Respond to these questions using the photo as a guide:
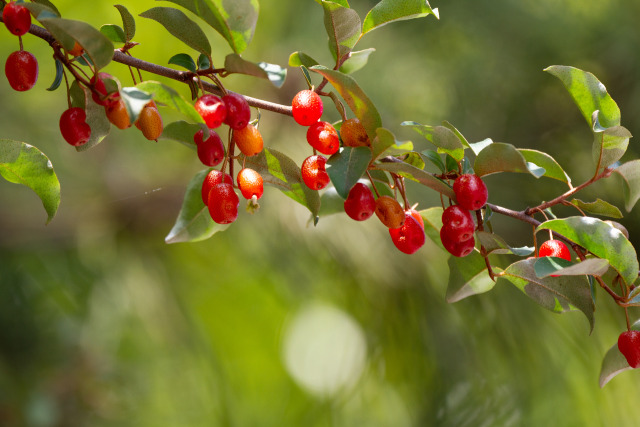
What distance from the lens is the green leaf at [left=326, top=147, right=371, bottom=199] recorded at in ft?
1.11

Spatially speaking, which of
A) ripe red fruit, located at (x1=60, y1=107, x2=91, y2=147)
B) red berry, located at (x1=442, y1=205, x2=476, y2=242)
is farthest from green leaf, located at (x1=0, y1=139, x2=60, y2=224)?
red berry, located at (x1=442, y1=205, x2=476, y2=242)

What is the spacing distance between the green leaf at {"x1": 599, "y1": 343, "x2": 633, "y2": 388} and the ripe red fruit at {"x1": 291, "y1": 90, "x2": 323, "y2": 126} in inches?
10.5

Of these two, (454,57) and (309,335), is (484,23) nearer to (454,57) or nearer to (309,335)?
(454,57)

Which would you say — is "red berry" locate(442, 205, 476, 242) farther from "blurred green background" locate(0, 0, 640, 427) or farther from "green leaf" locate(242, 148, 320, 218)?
"blurred green background" locate(0, 0, 640, 427)

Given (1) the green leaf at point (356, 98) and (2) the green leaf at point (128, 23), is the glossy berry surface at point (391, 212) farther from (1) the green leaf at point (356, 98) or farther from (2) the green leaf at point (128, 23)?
→ (2) the green leaf at point (128, 23)

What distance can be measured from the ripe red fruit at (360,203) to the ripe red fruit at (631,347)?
183 millimetres

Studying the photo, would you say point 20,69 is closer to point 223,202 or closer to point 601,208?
point 223,202

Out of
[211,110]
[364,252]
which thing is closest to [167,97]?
[211,110]

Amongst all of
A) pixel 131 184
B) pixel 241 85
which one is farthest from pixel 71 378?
pixel 241 85

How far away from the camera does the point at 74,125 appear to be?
14.8 inches

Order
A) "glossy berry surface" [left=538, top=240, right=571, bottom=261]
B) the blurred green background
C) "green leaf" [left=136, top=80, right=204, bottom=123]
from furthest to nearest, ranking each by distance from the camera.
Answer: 1. the blurred green background
2. "glossy berry surface" [left=538, top=240, right=571, bottom=261]
3. "green leaf" [left=136, top=80, right=204, bottom=123]

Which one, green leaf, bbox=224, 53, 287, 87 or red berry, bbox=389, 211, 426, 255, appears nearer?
green leaf, bbox=224, 53, 287, 87

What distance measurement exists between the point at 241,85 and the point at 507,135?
0.58 metres

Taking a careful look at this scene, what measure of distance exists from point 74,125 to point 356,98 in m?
0.17
